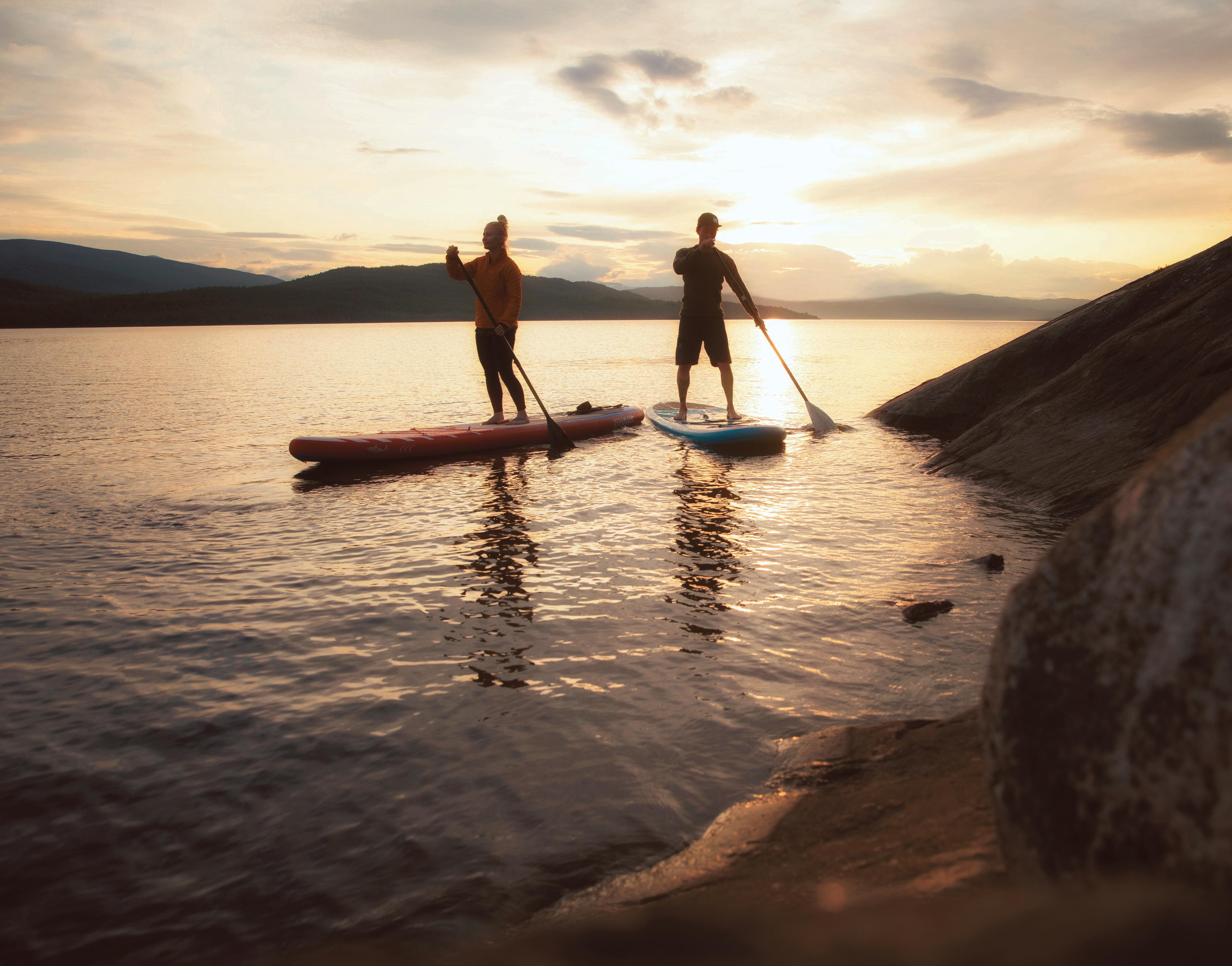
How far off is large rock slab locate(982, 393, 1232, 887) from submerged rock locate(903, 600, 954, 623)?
295 cm

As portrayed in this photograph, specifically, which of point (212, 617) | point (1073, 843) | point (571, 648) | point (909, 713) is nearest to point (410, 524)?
point (212, 617)

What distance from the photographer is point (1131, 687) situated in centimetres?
147

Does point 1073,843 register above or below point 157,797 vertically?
above

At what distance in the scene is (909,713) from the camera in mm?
3490

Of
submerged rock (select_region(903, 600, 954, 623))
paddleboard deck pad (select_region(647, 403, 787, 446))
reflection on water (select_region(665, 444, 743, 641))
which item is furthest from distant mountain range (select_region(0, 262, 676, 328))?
submerged rock (select_region(903, 600, 954, 623))

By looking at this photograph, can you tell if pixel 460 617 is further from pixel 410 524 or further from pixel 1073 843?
pixel 1073 843

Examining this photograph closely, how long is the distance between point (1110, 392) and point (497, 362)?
8.14 meters

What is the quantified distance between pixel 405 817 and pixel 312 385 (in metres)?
22.9

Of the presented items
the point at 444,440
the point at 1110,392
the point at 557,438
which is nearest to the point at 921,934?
the point at 1110,392

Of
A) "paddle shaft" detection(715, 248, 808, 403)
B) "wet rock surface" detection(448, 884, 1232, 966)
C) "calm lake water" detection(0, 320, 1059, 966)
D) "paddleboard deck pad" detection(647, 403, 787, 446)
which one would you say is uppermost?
"paddle shaft" detection(715, 248, 808, 403)

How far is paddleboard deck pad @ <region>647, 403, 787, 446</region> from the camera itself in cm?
1095

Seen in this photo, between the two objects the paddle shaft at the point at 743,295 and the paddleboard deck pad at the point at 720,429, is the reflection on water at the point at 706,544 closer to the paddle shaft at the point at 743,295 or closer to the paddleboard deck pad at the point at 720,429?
the paddleboard deck pad at the point at 720,429

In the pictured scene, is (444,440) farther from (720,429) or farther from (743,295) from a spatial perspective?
(743,295)

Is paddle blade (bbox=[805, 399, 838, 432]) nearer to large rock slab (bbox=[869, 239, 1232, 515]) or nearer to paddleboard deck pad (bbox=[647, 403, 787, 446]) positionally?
paddleboard deck pad (bbox=[647, 403, 787, 446])
